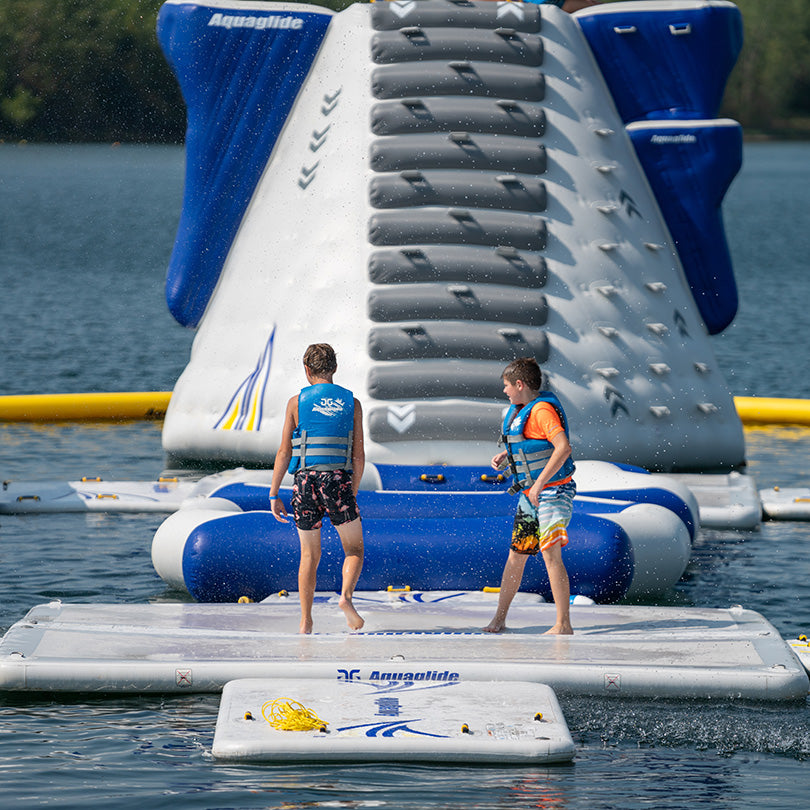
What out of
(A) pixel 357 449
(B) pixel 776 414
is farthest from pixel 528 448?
(B) pixel 776 414

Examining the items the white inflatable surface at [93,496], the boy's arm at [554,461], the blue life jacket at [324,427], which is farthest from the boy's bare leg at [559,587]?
the white inflatable surface at [93,496]

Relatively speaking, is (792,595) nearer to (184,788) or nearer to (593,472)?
(593,472)

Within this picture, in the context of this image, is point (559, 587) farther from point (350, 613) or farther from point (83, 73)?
point (83, 73)

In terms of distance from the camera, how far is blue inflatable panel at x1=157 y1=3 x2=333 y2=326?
47.2 feet

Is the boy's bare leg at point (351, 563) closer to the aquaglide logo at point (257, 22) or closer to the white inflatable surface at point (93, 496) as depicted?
the white inflatable surface at point (93, 496)

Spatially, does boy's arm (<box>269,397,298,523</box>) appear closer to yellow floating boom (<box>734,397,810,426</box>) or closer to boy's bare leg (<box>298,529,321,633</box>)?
boy's bare leg (<box>298,529,321,633</box>)

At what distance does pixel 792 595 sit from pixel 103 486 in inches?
229

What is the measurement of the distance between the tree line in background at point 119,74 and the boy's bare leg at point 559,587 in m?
44.0

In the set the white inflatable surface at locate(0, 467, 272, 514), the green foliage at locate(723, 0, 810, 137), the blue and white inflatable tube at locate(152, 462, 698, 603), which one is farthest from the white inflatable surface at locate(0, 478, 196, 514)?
the green foliage at locate(723, 0, 810, 137)

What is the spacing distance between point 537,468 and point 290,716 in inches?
77.4

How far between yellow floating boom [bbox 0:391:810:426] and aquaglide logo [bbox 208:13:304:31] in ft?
16.2

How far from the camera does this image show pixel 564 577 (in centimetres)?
869

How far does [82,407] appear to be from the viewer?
1761cm

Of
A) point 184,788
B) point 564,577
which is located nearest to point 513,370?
point 564,577
